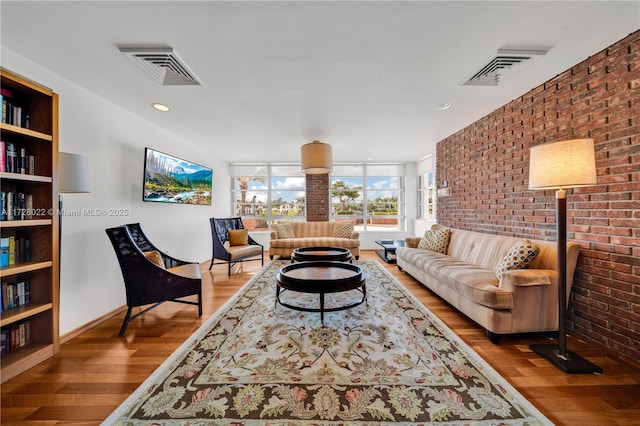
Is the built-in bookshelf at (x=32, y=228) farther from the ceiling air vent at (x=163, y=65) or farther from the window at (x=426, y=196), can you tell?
the window at (x=426, y=196)

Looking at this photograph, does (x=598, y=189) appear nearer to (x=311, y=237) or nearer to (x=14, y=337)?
(x=311, y=237)

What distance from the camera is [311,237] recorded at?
562cm

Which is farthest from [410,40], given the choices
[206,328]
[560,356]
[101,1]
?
[206,328]

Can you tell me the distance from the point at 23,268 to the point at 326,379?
219 centimetres

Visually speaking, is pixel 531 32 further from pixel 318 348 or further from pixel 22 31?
pixel 22 31

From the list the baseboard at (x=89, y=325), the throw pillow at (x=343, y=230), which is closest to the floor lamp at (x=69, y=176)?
the baseboard at (x=89, y=325)

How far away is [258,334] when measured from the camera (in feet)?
7.08

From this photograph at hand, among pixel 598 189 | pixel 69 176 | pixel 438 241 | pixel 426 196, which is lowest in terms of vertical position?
pixel 438 241

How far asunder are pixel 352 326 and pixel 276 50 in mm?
2439

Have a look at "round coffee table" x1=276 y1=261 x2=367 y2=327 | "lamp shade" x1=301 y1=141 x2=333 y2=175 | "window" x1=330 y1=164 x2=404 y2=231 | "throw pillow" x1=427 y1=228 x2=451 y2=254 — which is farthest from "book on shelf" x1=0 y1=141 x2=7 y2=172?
"window" x1=330 y1=164 x2=404 y2=231

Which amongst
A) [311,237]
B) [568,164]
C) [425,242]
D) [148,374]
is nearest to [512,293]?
[568,164]

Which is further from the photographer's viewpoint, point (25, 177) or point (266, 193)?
point (266, 193)

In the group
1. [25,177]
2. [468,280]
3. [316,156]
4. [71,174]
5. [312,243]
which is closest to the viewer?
[25,177]

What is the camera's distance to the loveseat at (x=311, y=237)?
17.2 feet
